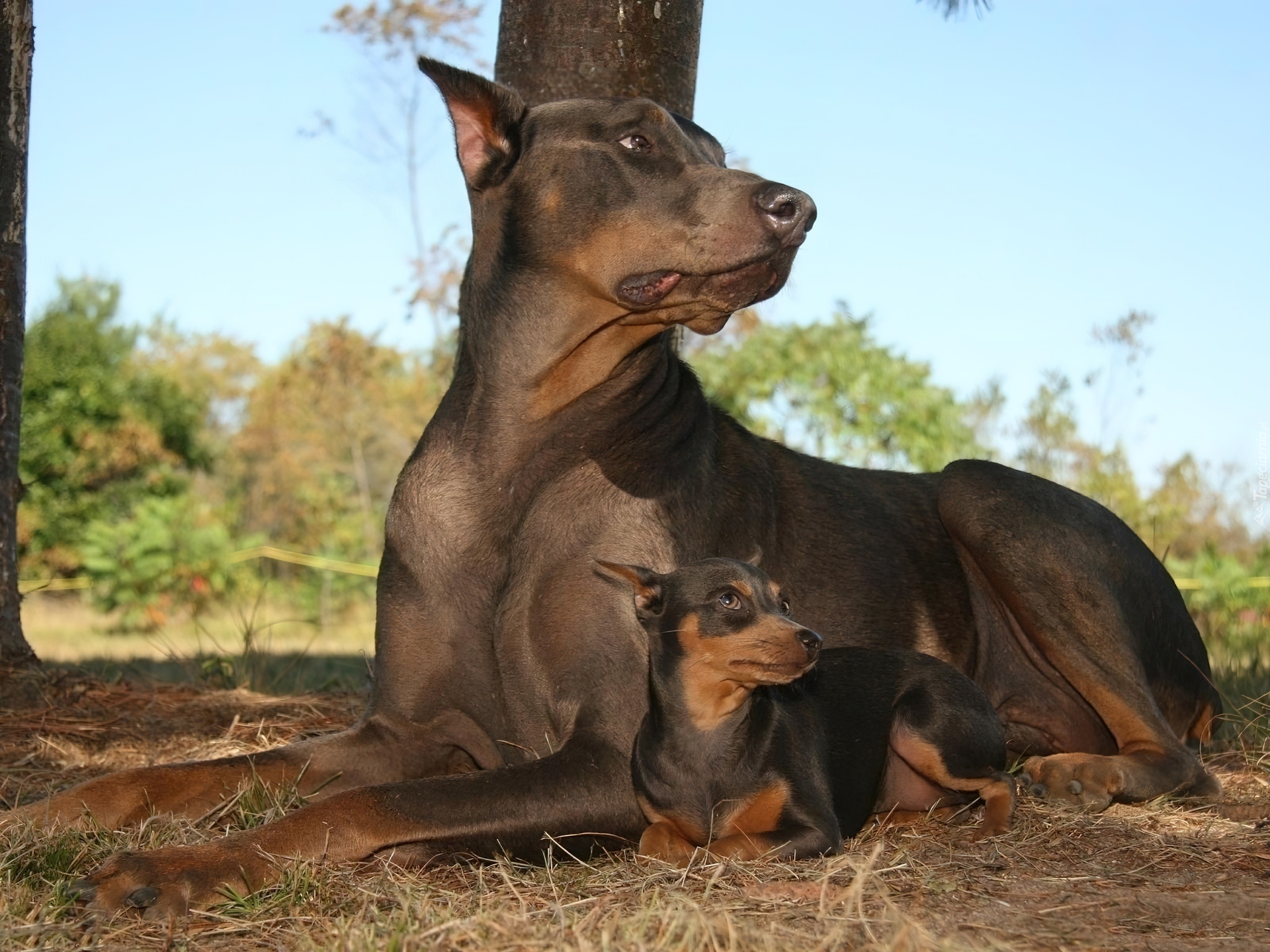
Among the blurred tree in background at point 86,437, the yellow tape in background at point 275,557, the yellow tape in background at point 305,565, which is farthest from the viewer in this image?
the blurred tree in background at point 86,437

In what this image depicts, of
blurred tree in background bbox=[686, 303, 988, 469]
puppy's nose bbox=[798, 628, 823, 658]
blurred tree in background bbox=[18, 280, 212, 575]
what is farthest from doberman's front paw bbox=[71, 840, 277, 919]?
blurred tree in background bbox=[18, 280, 212, 575]

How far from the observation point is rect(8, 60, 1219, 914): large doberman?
148 inches

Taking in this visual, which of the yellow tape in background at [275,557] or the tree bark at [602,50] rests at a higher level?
the tree bark at [602,50]

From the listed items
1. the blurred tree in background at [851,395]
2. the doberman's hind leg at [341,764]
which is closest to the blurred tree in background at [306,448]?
the blurred tree in background at [851,395]

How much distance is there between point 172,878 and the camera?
3064 millimetres

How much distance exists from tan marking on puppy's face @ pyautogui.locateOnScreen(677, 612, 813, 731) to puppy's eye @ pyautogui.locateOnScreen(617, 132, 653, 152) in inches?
61.1

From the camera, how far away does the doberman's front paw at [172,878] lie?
9.84ft

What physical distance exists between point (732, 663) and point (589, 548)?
28.2 inches

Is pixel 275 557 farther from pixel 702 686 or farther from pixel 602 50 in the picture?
pixel 702 686

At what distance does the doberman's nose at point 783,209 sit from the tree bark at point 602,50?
213 cm

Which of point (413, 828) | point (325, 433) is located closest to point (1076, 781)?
point (413, 828)

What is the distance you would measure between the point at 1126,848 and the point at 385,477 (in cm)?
3004

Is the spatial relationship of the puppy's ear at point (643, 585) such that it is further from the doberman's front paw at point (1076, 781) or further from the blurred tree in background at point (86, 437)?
the blurred tree in background at point (86, 437)

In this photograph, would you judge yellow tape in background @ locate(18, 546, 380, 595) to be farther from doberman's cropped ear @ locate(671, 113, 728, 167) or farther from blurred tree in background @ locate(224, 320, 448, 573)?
doberman's cropped ear @ locate(671, 113, 728, 167)
